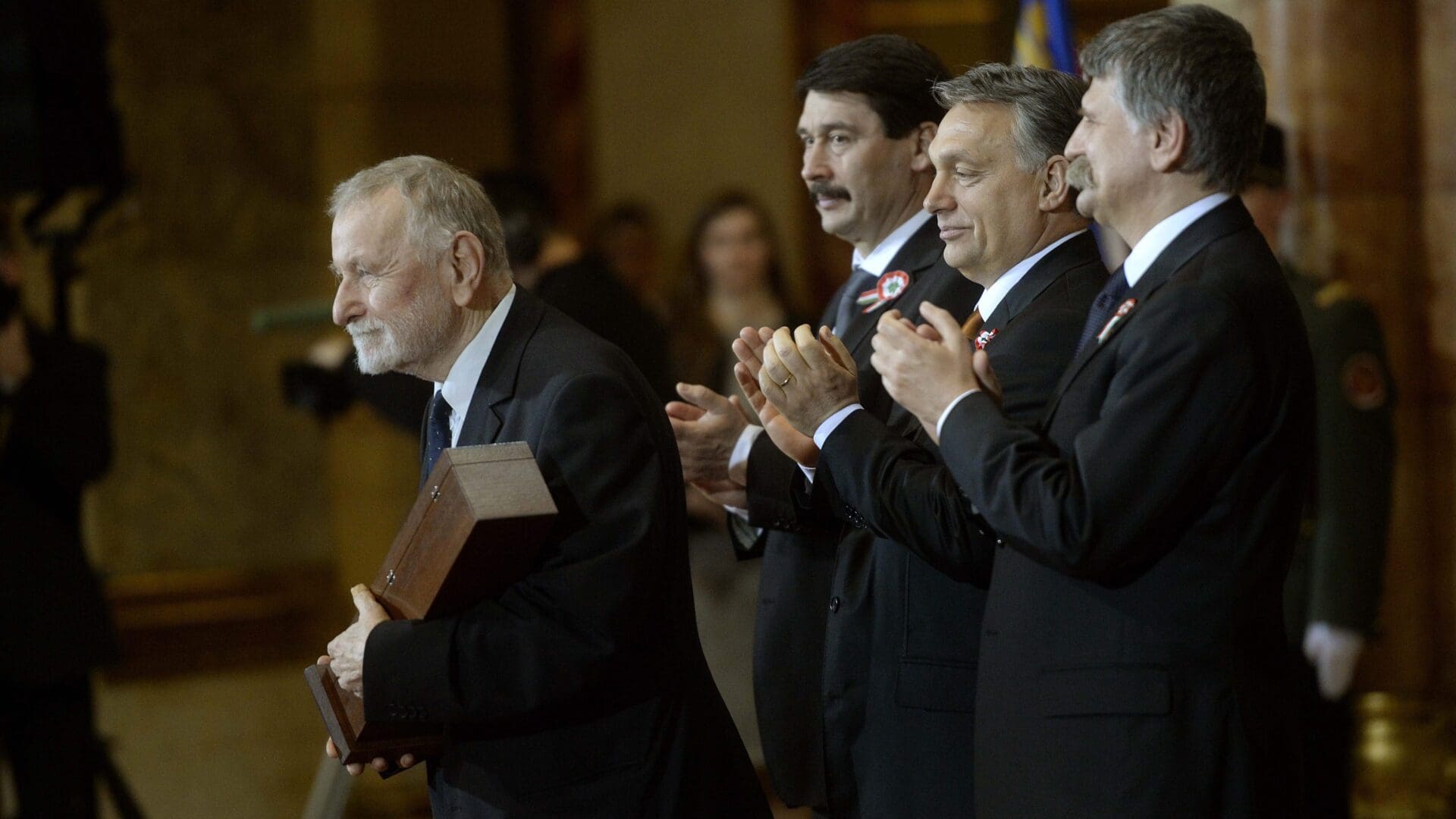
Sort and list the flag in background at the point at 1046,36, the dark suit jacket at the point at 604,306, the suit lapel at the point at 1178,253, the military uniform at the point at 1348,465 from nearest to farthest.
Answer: the suit lapel at the point at 1178,253
the military uniform at the point at 1348,465
the flag in background at the point at 1046,36
the dark suit jacket at the point at 604,306

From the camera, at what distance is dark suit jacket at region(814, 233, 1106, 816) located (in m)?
2.43

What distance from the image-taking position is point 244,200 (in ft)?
24.2

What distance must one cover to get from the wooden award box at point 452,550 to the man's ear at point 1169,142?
0.91m

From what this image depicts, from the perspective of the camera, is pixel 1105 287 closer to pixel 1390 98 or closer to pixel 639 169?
pixel 1390 98

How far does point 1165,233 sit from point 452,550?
103cm

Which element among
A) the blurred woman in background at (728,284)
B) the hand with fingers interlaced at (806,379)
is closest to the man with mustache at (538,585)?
the hand with fingers interlaced at (806,379)

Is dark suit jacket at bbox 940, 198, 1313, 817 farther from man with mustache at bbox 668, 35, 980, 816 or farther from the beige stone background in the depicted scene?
the beige stone background

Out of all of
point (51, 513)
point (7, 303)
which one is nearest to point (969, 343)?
point (51, 513)

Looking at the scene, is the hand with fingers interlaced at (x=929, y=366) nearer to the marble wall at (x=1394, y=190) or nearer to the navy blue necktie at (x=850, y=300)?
the navy blue necktie at (x=850, y=300)

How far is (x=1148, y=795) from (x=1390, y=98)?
3.10m

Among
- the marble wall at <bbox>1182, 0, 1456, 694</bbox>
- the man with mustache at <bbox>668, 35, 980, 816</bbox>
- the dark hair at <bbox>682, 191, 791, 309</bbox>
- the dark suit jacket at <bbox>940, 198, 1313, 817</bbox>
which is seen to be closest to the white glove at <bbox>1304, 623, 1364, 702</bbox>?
the marble wall at <bbox>1182, 0, 1456, 694</bbox>

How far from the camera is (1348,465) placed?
4164 millimetres

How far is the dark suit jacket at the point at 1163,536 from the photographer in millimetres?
2049

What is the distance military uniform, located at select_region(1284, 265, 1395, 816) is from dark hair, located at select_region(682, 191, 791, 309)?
2.32 metres
